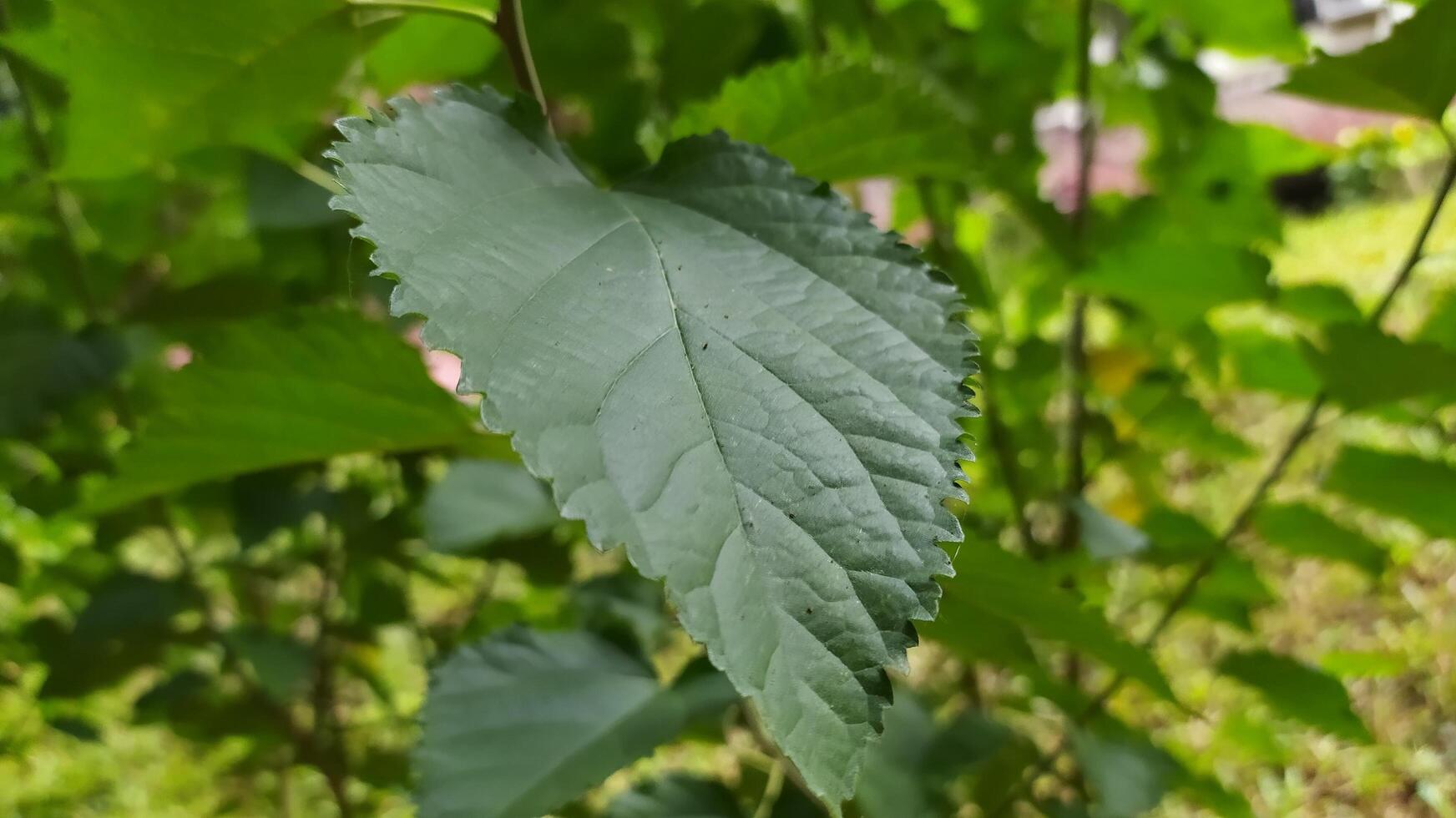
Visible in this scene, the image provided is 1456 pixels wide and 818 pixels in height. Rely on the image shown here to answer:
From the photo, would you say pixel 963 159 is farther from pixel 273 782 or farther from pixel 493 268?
pixel 273 782

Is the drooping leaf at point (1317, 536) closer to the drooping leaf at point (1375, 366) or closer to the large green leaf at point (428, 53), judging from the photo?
the drooping leaf at point (1375, 366)

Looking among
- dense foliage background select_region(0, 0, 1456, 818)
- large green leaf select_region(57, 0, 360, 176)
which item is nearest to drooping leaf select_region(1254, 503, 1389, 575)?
dense foliage background select_region(0, 0, 1456, 818)

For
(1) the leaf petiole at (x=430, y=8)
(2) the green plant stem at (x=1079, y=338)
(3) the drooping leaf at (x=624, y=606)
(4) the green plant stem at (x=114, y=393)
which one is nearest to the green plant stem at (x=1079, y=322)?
(2) the green plant stem at (x=1079, y=338)

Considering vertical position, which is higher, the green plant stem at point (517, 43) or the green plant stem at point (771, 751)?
the green plant stem at point (517, 43)

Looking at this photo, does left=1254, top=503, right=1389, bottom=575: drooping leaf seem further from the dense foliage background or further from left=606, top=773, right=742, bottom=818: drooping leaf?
left=606, top=773, right=742, bottom=818: drooping leaf

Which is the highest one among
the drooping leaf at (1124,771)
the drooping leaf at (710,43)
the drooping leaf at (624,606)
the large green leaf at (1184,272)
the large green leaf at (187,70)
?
the large green leaf at (187,70)

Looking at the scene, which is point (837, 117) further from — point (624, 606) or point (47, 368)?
point (47, 368)
